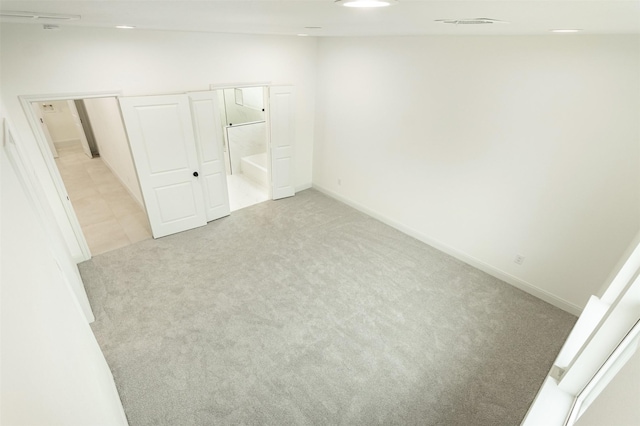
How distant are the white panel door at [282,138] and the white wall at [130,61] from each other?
0.85 ft

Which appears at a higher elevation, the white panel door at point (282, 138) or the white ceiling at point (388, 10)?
the white ceiling at point (388, 10)

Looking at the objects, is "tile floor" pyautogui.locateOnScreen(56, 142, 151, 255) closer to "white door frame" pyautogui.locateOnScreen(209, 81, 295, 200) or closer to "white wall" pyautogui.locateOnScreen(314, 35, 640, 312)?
"white door frame" pyautogui.locateOnScreen(209, 81, 295, 200)

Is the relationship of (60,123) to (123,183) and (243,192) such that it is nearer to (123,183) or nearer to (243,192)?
(123,183)

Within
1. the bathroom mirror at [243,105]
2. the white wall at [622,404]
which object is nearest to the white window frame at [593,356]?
the white wall at [622,404]

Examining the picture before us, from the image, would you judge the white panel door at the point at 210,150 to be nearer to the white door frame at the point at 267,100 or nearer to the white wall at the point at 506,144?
the white door frame at the point at 267,100

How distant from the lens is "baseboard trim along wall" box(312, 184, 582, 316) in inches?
135

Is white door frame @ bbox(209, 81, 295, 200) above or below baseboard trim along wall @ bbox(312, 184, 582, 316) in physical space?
above

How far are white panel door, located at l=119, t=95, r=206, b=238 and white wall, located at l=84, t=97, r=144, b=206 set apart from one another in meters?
0.39

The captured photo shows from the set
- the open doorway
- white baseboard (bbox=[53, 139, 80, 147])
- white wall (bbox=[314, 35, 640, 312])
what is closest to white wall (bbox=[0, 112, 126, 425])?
the open doorway

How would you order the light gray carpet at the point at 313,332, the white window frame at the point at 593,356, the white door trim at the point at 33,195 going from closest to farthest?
the white window frame at the point at 593,356 → the white door trim at the point at 33,195 → the light gray carpet at the point at 313,332

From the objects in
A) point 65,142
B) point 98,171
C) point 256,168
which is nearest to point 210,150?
point 256,168

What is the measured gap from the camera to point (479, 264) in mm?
3990

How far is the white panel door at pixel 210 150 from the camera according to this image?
4.12 metres

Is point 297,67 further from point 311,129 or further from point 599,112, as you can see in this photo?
point 599,112
